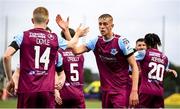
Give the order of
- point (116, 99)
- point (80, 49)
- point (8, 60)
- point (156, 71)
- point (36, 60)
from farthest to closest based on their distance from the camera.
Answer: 1. point (156, 71)
2. point (80, 49)
3. point (116, 99)
4. point (36, 60)
5. point (8, 60)

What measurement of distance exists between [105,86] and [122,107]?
51 cm

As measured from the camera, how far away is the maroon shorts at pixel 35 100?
10.4 metres

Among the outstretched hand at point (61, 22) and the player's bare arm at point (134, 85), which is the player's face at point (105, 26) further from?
the outstretched hand at point (61, 22)

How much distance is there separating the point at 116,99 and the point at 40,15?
230 centimetres

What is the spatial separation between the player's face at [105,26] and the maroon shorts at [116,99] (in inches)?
43.1

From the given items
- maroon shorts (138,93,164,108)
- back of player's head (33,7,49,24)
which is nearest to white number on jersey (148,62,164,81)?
maroon shorts (138,93,164,108)

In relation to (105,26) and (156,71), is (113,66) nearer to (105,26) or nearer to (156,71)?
(105,26)

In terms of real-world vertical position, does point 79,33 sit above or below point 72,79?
above

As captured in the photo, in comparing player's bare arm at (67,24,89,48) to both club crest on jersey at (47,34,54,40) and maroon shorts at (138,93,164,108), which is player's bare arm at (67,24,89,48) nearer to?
club crest on jersey at (47,34,54,40)

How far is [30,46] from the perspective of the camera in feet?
33.7

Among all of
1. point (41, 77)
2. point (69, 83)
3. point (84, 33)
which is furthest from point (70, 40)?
point (69, 83)

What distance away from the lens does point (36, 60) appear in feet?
33.9

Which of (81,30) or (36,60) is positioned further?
(81,30)

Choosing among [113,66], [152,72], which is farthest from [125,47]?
[152,72]
